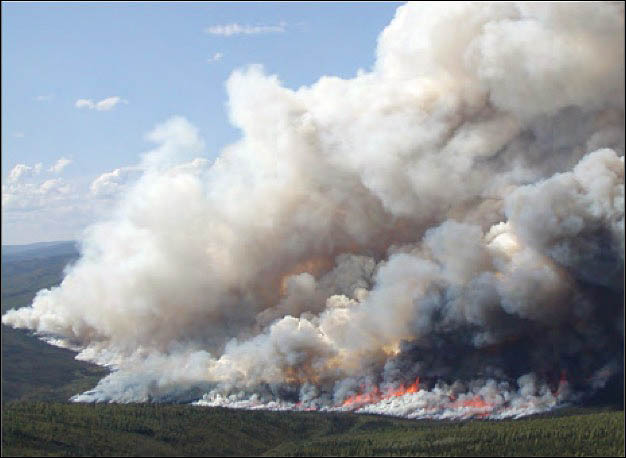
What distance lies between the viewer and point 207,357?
13725cm

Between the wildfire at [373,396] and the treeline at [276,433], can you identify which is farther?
the wildfire at [373,396]

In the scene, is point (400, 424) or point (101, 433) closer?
point (101, 433)

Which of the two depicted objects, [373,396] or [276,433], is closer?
[276,433]

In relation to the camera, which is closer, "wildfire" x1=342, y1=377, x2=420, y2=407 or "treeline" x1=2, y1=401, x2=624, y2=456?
"treeline" x1=2, y1=401, x2=624, y2=456

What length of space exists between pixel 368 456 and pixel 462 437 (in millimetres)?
12033

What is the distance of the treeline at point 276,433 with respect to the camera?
98438mm

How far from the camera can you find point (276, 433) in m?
116

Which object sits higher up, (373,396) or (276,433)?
(373,396)

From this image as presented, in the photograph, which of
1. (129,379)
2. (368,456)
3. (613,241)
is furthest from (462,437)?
(129,379)

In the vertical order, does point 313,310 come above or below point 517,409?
above

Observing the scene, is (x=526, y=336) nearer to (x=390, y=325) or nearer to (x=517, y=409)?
→ (x=517, y=409)

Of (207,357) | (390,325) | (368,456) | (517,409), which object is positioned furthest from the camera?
(207,357)

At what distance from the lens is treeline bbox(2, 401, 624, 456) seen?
98.4 meters

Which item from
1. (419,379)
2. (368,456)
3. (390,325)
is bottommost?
(368,456)
